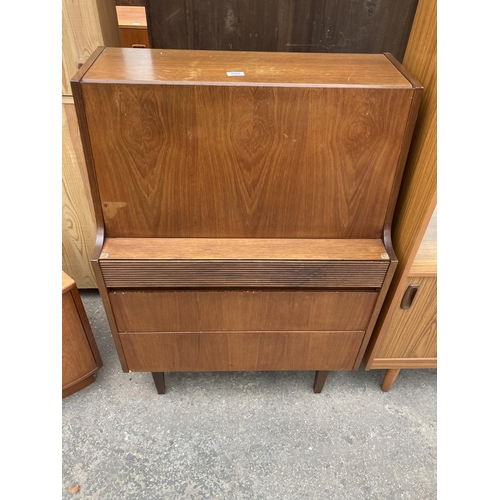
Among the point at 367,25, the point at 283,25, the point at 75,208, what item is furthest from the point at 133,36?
the point at 367,25

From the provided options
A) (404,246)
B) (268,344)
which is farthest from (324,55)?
(268,344)

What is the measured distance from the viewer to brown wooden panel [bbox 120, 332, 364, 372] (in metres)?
1.28

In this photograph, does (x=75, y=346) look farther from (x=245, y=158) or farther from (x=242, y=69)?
(x=242, y=69)

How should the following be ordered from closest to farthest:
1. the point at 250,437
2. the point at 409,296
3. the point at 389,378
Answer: the point at 409,296 → the point at 250,437 → the point at 389,378

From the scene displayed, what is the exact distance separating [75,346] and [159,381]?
1.07 ft

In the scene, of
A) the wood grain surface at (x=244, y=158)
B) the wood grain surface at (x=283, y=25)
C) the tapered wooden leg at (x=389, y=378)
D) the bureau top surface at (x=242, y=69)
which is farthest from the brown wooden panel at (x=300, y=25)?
the tapered wooden leg at (x=389, y=378)

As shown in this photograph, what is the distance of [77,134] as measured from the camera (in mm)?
1445

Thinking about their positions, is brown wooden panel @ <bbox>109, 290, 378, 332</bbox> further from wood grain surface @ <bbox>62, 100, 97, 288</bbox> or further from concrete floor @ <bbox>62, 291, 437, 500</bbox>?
wood grain surface @ <bbox>62, 100, 97, 288</bbox>

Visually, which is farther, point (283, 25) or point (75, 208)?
point (75, 208)

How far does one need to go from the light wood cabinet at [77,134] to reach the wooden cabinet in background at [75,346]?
0.32 metres

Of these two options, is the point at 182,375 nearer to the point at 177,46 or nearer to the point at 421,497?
the point at 421,497

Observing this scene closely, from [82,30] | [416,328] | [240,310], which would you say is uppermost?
[82,30]

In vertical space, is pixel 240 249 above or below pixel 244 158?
below

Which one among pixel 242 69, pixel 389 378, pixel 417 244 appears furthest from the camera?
pixel 389 378
